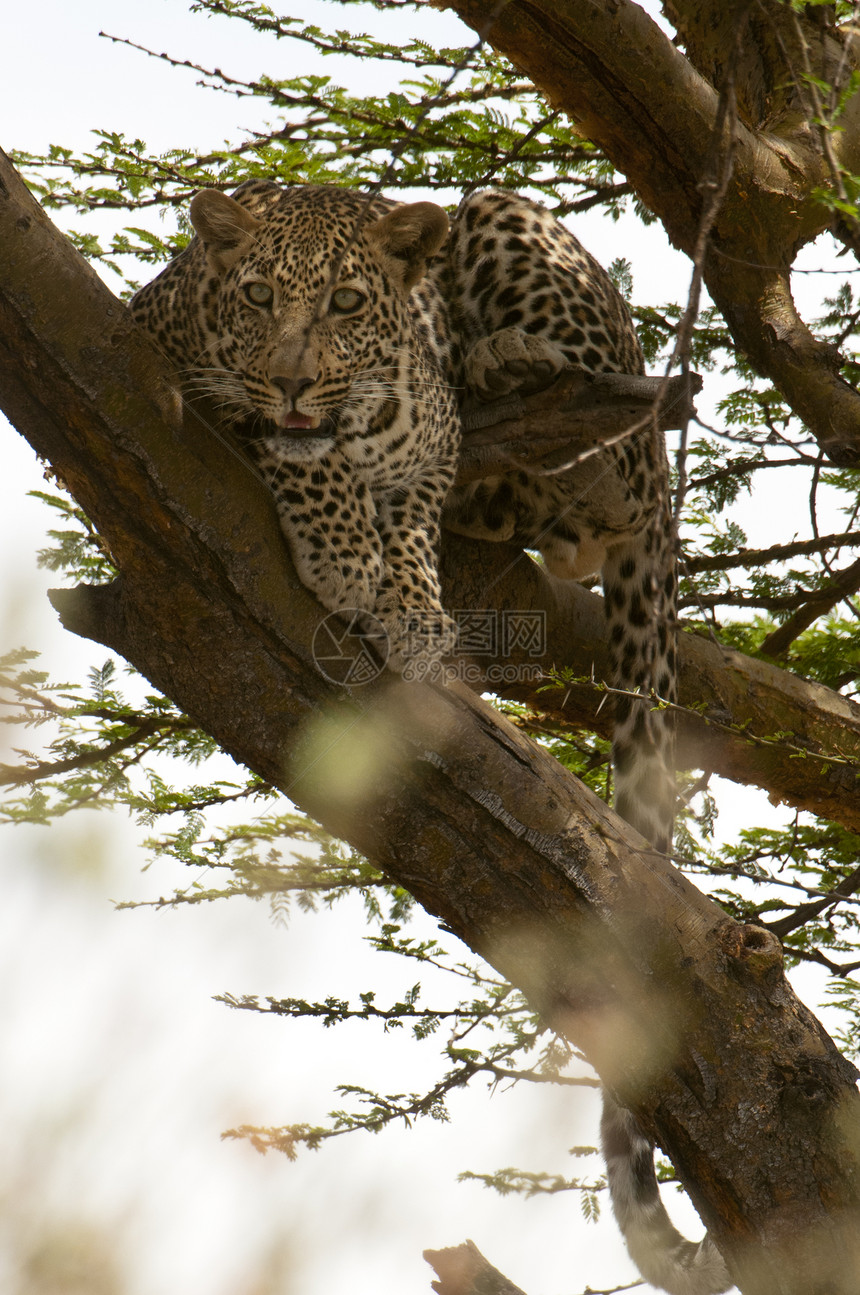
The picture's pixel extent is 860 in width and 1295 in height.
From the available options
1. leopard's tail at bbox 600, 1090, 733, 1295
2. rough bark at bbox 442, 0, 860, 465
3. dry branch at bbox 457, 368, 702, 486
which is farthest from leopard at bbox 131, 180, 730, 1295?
rough bark at bbox 442, 0, 860, 465

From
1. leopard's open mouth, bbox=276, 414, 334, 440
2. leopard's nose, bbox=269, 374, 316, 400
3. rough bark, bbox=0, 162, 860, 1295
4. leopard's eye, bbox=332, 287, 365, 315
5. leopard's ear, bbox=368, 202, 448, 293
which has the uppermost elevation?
leopard's ear, bbox=368, 202, 448, 293

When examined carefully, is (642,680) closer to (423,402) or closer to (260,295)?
(423,402)

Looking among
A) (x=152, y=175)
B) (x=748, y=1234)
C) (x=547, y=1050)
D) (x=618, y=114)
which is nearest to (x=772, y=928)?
(x=547, y=1050)

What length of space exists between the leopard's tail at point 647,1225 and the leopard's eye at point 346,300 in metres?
3.22

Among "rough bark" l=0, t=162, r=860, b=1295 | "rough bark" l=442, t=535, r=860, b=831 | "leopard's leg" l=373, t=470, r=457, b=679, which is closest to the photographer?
"rough bark" l=0, t=162, r=860, b=1295

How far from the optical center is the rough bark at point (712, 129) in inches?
190

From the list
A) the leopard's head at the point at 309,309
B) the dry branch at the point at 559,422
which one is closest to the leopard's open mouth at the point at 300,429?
the leopard's head at the point at 309,309

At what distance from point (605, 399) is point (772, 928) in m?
2.59

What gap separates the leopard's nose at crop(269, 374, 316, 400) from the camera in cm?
410

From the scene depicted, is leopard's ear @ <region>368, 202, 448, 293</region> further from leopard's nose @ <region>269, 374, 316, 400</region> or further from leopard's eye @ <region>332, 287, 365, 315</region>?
leopard's nose @ <region>269, 374, 316, 400</region>

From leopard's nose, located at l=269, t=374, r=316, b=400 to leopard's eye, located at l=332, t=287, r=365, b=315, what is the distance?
20.4 inches

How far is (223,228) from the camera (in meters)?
4.57

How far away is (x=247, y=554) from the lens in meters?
3.71

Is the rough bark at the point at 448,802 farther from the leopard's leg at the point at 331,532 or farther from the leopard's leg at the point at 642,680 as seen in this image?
the leopard's leg at the point at 642,680
